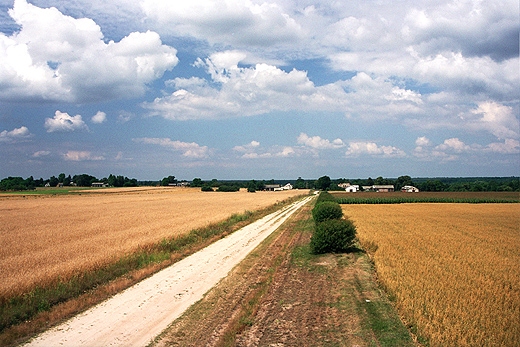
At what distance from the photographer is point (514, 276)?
14516 millimetres

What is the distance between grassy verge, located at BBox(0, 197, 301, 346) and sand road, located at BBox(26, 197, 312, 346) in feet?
1.90

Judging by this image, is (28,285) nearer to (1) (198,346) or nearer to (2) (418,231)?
(1) (198,346)

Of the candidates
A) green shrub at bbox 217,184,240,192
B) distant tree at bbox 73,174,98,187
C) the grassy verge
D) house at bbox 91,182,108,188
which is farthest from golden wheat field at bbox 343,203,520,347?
distant tree at bbox 73,174,98,187

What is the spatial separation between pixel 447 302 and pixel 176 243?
54.5 feet

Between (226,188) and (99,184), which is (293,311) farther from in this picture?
(99,184)

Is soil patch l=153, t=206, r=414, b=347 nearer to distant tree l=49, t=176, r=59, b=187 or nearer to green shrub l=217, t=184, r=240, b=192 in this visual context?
green shrub l=217, t=184, r=240, b=192

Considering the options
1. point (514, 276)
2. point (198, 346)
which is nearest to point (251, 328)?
point (198, 346)

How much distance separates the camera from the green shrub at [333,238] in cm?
2092

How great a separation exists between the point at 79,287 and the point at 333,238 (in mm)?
12543

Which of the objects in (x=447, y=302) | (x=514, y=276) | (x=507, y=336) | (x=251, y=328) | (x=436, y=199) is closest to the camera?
(x=507, y=336)

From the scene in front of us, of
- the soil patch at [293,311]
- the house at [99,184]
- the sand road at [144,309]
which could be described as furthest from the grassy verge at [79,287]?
the house at [99,184]

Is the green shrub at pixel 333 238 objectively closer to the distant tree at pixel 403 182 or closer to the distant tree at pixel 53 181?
the distant tree at pixel 403 182

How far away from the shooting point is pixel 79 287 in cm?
1368

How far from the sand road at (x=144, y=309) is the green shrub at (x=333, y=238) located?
4347 millimetres
